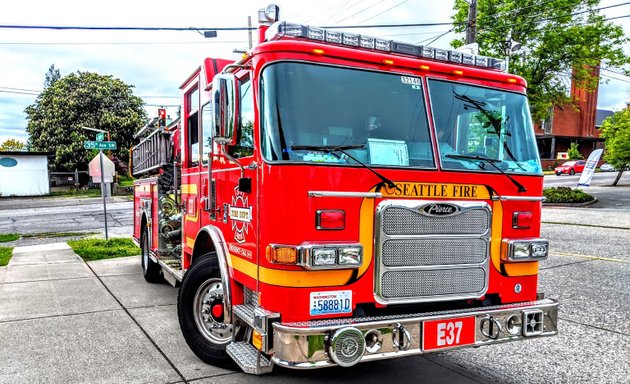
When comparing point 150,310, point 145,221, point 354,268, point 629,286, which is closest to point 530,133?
point 354,268

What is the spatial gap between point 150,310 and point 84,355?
1652mm

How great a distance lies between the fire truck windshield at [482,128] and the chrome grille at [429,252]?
45 cm

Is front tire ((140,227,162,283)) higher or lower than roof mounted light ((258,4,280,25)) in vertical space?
lower

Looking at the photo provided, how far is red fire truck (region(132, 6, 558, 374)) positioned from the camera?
3.39 metres

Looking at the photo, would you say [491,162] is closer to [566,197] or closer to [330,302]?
[330,302]

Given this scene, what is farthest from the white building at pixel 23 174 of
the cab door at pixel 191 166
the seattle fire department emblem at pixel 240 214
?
the seattle fire department emblem at pixel 240 214

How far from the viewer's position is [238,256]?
4.05 meters

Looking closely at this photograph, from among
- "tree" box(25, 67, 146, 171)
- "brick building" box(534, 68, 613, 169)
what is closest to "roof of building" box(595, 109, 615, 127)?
"brick building" box(534, 68, 613, 169)

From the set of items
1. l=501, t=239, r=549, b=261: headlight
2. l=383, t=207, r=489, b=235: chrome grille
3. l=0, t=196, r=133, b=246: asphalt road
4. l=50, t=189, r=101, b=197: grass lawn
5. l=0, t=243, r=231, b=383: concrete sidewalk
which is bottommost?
l=50, t=189, r=101, b=197: grass lawn

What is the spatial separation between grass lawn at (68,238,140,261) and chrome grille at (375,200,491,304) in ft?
29.5

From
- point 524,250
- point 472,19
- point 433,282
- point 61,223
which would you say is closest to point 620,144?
point 472,19

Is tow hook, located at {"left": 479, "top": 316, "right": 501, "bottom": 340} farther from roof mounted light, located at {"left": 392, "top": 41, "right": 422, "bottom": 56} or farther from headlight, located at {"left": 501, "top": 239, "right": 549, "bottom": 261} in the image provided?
roof mounted light, located at {"left": 392, "top": 41, "right": 422, "bottom": 56}

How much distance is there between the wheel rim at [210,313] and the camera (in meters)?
4.49

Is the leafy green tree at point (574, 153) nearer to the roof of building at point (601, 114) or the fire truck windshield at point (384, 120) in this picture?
the roof of building at point (601, 114)
